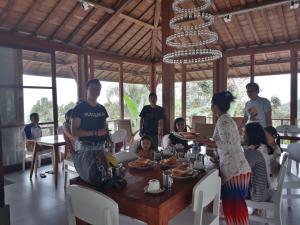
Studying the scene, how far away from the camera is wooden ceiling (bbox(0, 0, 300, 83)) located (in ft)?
15.2

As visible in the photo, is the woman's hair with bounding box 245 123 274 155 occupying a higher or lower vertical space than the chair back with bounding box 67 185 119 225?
higher

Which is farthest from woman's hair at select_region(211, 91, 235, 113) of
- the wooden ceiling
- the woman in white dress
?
the wooden ceiling

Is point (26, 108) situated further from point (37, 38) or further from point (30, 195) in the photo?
point (30, 195)

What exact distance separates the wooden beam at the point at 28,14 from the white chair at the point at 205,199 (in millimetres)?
4273

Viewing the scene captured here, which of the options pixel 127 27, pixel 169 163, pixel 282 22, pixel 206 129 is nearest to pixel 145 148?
pixel 169 163

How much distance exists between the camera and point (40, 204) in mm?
3145

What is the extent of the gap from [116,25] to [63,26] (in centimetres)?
126

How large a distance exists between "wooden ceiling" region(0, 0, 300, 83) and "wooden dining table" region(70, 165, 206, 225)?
3.91 m

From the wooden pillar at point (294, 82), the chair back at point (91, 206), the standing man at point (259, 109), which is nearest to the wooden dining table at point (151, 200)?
the chair back at point (91, 206)

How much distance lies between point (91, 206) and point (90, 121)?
126cm

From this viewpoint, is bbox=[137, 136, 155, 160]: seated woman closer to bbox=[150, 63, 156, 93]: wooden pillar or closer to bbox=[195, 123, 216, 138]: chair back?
bbox=[195, 123, 216, 138]: chair back

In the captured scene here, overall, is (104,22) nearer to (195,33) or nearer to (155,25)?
(155,25)

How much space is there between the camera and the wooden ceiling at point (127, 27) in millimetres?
4625

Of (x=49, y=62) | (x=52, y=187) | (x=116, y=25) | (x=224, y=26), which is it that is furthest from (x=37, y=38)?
(x=224, y=26)
